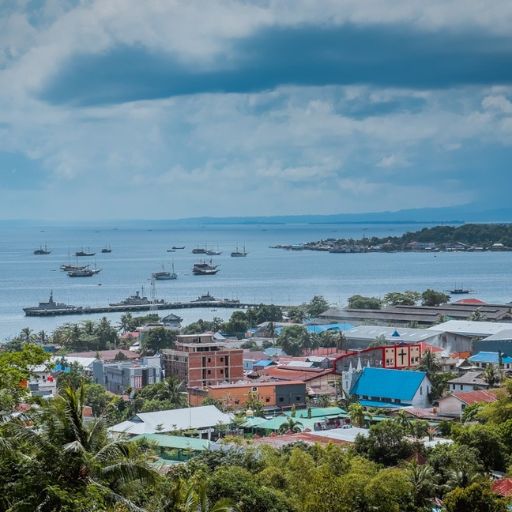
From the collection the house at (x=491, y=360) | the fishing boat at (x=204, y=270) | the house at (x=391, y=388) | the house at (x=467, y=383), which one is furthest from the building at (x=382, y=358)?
the fishing boat at (x=204, y=270)

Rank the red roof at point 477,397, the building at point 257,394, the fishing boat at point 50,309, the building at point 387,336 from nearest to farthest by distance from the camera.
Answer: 1. the red roof at point 477,397
2. the building at point 257,394
3. the building at point 387,336
4. the fishing boat at point 50,309

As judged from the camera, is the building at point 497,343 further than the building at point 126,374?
Yes

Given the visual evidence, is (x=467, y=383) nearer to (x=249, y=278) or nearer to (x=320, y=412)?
(x=320, y=412)

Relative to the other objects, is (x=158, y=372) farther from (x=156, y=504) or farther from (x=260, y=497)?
(x=156, y=504)

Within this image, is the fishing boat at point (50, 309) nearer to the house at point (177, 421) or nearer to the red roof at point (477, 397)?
the house at point (177, 421)

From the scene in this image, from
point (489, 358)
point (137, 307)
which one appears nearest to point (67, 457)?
point (489, 358)

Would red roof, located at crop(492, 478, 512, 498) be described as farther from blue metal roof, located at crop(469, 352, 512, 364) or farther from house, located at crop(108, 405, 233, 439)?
blue metal roof, located at crop(469, 352, 512, 364)
